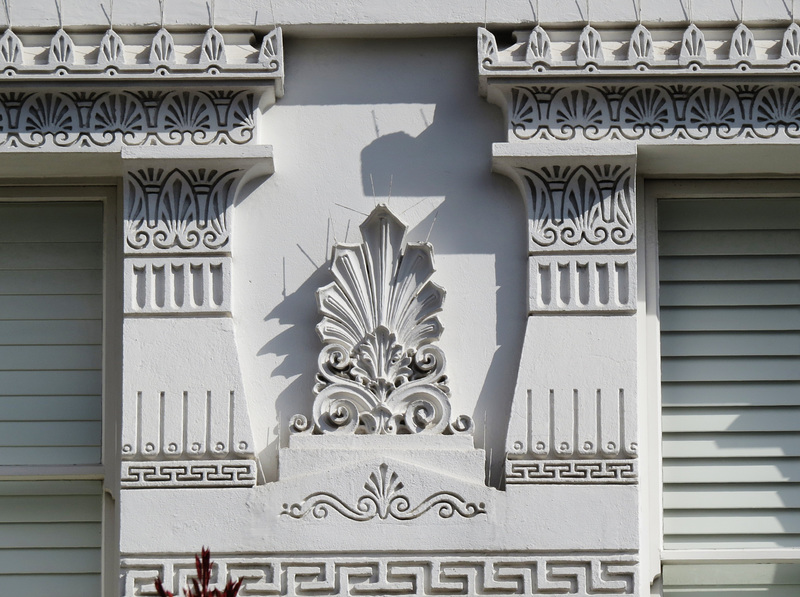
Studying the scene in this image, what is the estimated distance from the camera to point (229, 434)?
217 inches

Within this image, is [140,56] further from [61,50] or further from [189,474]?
[189,474]

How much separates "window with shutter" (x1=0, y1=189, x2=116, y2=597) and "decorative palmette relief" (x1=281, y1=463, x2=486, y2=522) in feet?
2.79

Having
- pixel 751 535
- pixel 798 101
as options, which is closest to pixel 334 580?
pixel 751 535

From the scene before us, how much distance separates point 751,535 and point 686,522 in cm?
25

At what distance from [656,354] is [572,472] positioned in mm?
640

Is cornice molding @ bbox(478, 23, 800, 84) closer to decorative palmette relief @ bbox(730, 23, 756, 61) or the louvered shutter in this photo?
decorative palmette relief @ bbox(730, 23, 756, 61)

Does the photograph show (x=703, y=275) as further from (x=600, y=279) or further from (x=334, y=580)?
(x=334, y=580)

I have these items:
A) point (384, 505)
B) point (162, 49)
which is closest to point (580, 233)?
point (384, 505)

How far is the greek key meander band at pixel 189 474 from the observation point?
548cm

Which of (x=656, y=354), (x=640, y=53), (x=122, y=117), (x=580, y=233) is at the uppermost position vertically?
(x=640, y=53)

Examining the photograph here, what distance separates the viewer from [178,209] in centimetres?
573

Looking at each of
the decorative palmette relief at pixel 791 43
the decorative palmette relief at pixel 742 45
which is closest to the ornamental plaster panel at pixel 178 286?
the decorative palmette relief at pixel 742 45

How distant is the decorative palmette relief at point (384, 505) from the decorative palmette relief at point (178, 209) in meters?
1.05

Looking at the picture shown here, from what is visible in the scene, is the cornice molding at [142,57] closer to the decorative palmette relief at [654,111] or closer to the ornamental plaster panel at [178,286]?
the ornamental plaster panel at [178,286]
